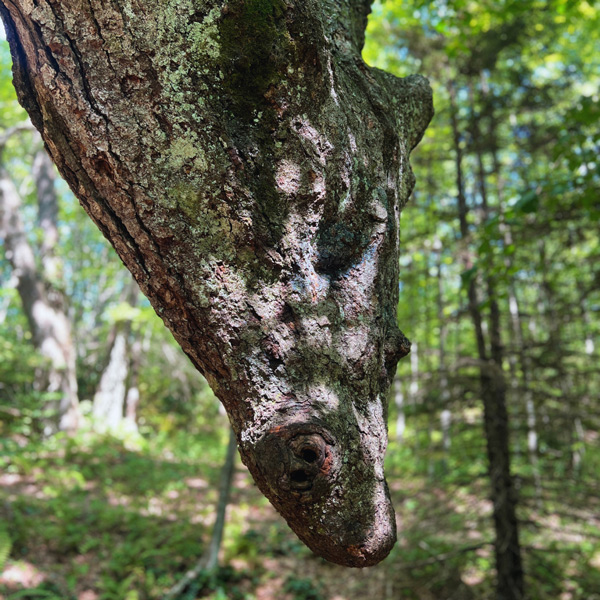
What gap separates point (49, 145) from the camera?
1157mm

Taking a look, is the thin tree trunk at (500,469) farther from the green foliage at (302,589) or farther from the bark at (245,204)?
the bark at (245,204)

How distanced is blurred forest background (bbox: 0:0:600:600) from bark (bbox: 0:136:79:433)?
0.04 m

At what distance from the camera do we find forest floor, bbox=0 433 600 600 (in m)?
5.68

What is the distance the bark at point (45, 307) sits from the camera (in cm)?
950

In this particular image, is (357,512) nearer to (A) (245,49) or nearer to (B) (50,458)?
(A) (245,49)

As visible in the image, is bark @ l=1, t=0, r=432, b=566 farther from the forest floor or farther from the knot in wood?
the forest floor

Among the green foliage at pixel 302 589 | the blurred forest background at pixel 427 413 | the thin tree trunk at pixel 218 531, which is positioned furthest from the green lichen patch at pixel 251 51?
the green foliage at pixel 302 589

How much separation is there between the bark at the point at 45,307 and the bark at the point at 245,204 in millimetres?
9341

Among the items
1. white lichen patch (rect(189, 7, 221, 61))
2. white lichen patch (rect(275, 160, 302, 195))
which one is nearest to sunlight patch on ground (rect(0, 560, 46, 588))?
white lichen patch (rect(275, 160, 302, 195))

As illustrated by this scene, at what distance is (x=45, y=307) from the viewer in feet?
32.2

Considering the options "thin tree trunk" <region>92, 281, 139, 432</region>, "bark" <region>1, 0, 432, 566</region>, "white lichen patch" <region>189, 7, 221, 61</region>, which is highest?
"thin tree trunk" <region>92, 281, 139, 432</region>

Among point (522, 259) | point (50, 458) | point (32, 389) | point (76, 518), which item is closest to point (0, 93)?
point (32, 389)

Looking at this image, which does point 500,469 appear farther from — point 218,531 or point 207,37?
point 207,37

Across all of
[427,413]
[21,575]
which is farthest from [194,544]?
[427,413]
